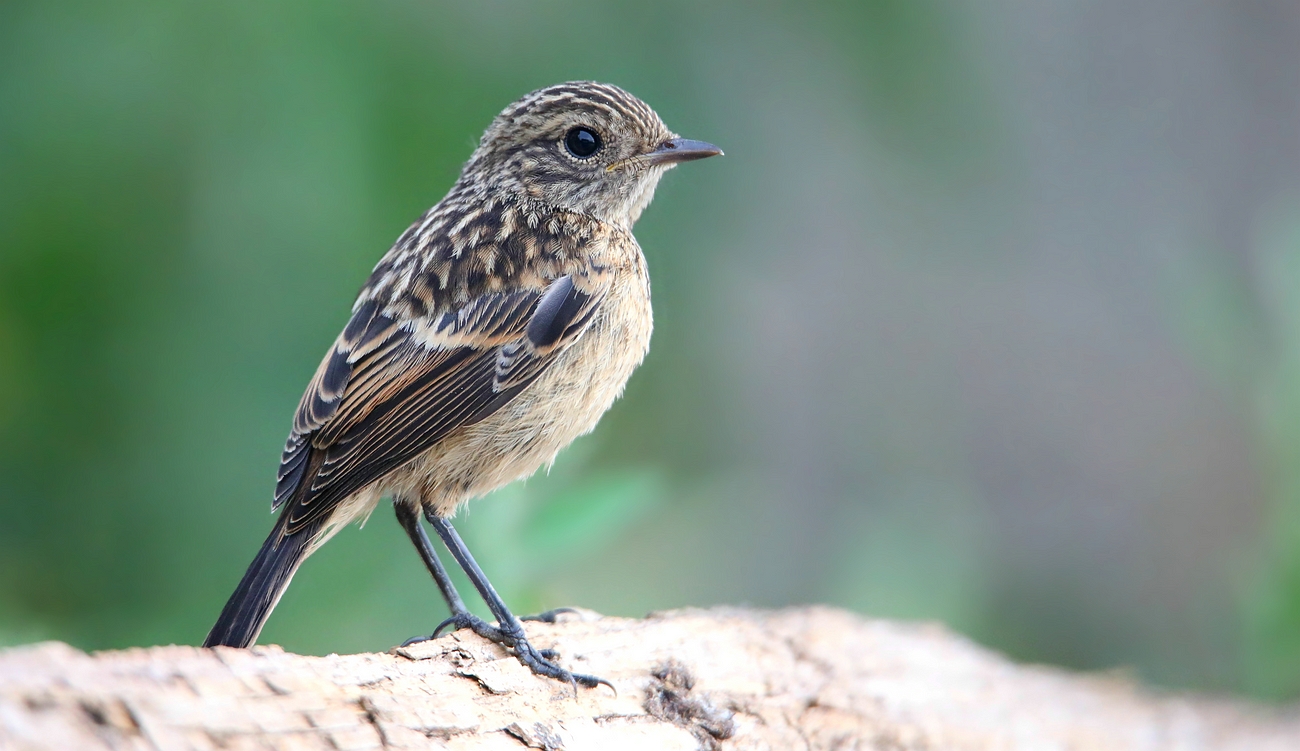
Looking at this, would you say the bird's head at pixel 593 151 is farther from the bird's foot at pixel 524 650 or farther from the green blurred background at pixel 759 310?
the bird's foot at pixel 524 650

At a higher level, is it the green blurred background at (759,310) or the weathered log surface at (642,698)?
the green blurred background at (759,310)

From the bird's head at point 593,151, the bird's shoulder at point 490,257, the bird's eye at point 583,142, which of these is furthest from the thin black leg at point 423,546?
the bird's eye at point 583,142

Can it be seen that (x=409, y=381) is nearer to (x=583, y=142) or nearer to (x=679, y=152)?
(x=583, y=142)

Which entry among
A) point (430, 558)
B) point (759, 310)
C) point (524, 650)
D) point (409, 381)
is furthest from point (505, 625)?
point (759, 310)

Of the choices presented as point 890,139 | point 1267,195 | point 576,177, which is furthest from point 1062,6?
point 576,177

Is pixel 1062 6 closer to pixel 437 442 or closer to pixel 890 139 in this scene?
pixel 890 139

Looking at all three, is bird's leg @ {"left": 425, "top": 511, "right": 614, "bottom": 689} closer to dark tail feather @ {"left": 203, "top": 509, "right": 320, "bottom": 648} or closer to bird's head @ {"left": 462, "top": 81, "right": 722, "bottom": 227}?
dark tail feather @ {"left": 203, "top": 509, "right": 320, "bottom": 648}
